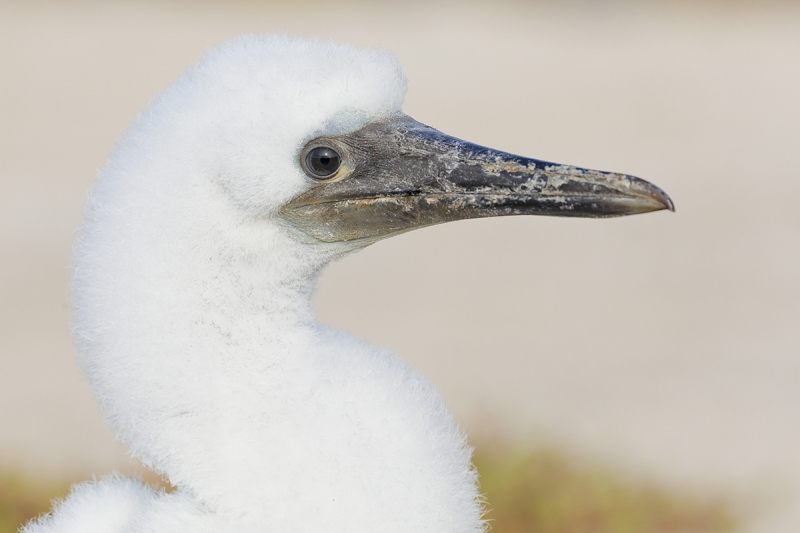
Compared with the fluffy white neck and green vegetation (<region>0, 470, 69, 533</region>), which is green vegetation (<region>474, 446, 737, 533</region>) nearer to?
green vegetation (<region>0, 470, 69, 533</region>)

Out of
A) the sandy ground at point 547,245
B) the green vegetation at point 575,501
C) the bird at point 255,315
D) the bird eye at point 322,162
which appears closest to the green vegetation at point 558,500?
the green vegetation at point 575,501

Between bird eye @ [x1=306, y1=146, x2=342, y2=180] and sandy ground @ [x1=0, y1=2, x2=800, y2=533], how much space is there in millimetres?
3187

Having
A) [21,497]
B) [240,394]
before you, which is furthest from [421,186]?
[21,497]

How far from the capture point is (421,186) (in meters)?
2.32

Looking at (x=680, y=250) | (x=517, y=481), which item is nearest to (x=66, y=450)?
(x=517, y=481)

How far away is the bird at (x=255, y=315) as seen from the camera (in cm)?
209

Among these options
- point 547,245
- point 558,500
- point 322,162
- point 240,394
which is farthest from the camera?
point 547,245

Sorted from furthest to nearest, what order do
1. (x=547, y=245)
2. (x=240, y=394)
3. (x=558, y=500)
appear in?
(x=547, y=245) → (x=558, y=500) → (x=240, y=394)

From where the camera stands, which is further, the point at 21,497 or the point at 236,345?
the point at 21,497

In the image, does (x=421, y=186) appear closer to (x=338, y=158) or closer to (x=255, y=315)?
(x=338, y=158)

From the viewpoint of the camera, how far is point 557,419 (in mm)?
5719

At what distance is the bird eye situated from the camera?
226 centimetres

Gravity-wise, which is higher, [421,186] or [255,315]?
[421,186]

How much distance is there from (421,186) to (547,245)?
6563 millimetres
